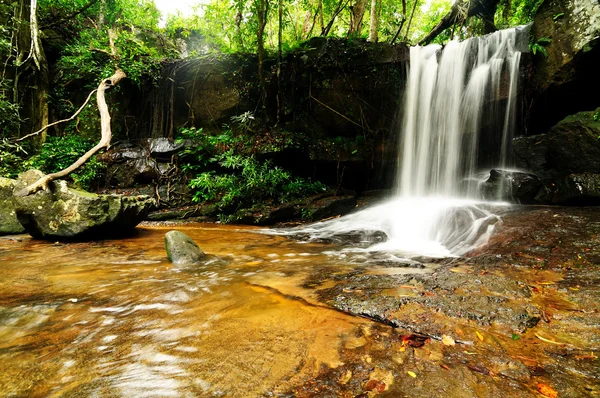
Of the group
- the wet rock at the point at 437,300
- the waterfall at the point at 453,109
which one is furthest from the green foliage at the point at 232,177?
the wet rock at the point at 437,300

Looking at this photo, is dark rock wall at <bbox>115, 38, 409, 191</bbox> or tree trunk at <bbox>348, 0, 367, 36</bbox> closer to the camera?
dark rock wall at <bbox>115, 38, 409, 191</bbox>

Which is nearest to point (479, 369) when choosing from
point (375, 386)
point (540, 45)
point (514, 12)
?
point (375, 386)

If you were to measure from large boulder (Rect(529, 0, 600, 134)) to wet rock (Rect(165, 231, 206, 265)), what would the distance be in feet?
28.3

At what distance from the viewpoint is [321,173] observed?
964 centimetres

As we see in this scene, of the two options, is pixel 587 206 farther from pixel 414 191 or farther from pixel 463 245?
pixel 414 191

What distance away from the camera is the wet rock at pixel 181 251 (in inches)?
145

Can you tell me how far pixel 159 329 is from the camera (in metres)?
1.92

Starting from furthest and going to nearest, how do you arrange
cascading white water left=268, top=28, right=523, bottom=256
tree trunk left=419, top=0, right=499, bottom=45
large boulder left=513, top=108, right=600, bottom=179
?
tree trunk left=419, top=0, right=499, bottom=45 → cascading white water left=268, top=28, right=523, bottom=256 → large boulder left=513, top=108, right=600, bottom=179

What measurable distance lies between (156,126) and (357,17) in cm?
895

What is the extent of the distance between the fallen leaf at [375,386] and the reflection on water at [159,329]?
225 mm

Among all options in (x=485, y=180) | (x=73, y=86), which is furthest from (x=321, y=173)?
(x=73, y=86)

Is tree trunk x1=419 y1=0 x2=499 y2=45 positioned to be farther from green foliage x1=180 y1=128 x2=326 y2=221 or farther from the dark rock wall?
green foliage x1=180 y1=128 x2=326 y2=221

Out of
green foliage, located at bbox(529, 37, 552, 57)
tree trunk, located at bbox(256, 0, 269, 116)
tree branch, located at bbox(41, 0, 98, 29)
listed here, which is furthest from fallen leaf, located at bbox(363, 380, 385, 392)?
tree branch, located at bbox(41, 0, 98, 29)

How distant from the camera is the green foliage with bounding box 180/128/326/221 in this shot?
8.34 meters
